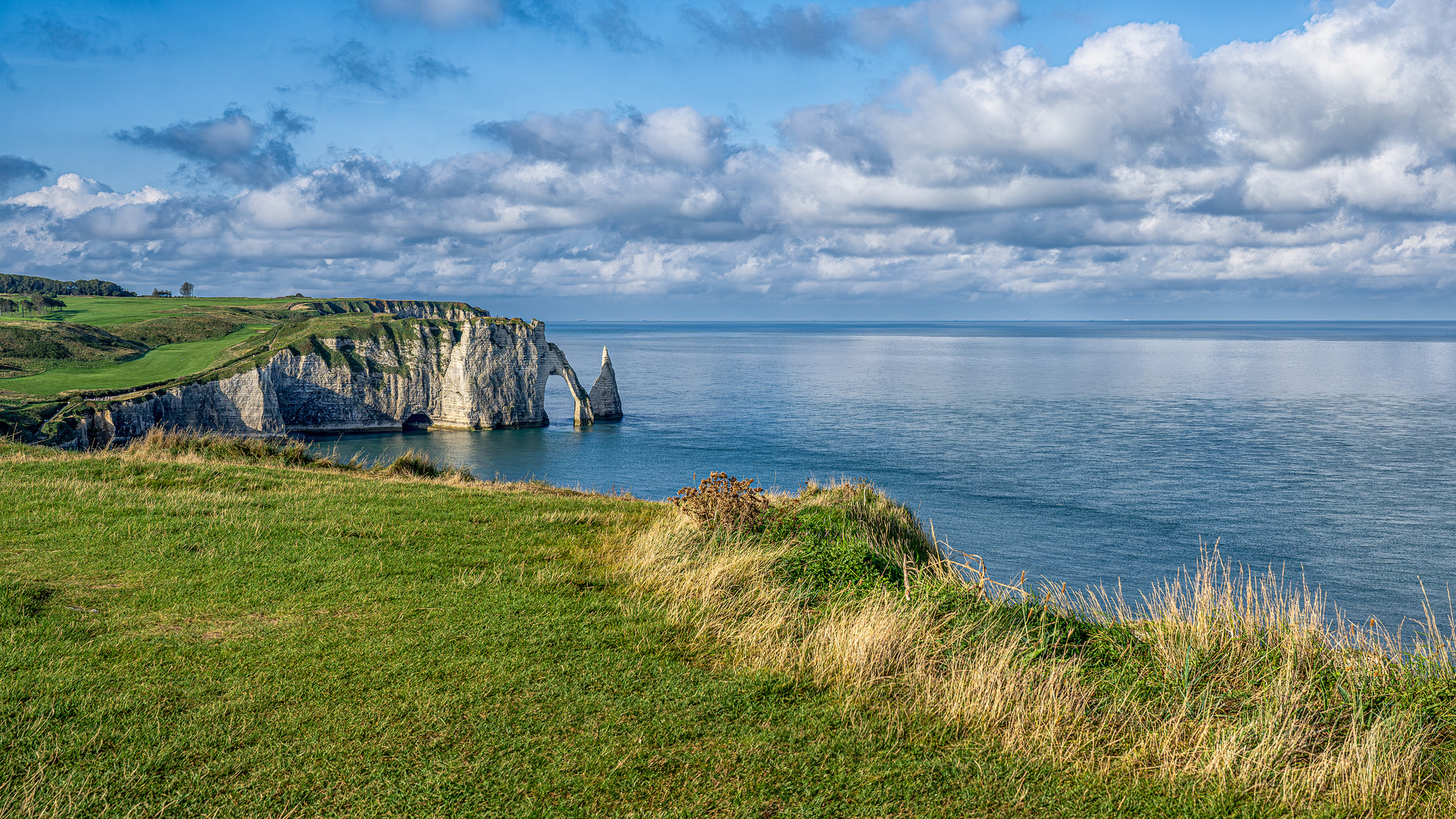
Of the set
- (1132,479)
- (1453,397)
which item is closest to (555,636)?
(1132,479)

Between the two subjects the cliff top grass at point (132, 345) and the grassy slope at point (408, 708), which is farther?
the cliff top grass at point (132, 345)

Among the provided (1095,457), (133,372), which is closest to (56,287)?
(133,372)

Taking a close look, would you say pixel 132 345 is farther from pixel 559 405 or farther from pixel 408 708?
pixel 408 708

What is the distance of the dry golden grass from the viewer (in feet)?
21.0

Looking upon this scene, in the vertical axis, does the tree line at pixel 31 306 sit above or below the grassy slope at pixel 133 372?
above

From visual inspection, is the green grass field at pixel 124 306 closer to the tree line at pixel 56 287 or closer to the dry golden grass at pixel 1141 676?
the tree line at pixel 56 287

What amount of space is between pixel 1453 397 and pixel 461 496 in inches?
4130

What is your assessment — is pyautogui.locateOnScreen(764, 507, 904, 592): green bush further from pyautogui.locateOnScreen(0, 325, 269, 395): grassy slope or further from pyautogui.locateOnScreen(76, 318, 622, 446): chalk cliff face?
pyautogui.locateOnScreen(76, 318, 622, 446): chalk cliff face

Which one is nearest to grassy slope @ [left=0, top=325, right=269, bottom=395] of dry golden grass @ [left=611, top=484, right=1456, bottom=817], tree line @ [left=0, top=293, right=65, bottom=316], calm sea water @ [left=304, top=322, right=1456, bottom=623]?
calm sea water @ [left=304, top=322, right=1456, bottom=623]

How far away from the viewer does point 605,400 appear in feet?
245

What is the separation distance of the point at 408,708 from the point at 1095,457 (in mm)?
49568

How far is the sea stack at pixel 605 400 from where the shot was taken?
244 feet

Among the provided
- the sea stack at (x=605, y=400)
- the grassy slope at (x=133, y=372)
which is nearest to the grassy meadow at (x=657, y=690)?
the grassy slope at (x=133, y=372)

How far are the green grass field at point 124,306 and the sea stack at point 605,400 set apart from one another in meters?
49.7
